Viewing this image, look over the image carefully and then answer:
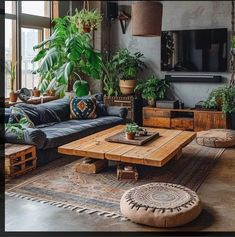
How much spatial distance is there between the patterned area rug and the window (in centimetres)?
227

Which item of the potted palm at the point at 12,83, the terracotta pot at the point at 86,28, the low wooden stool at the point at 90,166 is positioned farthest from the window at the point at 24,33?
the low wooden stool at the point at 90,166

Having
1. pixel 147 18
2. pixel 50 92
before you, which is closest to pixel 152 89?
pixel 50 92

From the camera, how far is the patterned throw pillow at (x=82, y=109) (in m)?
5.85

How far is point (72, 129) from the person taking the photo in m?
5.03

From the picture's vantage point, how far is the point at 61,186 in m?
3.80

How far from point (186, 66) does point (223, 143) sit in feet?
7.01

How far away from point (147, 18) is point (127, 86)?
327 centimetres

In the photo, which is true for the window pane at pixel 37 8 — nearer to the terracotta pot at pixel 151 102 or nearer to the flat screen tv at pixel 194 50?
the flat screen tv at pixel 194 50

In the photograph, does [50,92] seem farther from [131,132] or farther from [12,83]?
[131,132]

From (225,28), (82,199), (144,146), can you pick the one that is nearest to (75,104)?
(144,146)

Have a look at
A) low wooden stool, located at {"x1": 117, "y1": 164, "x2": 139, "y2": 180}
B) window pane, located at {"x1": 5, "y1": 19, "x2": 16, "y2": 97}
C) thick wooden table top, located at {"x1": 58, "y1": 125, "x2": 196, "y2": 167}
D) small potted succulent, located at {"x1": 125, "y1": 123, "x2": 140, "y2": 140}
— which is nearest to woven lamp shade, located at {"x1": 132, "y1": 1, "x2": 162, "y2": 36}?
small potted succulent, located at {"x1": 125, "y1": 123, "x2": 140, "y2": 140}

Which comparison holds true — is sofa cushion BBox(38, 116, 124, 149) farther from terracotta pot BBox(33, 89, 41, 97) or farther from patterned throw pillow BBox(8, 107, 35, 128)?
terracotta pot BBox(33, 89, 41, 97)

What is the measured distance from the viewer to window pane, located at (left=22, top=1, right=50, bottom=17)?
6301 millimetres

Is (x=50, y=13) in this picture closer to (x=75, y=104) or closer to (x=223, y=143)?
(x=75, y=104)
